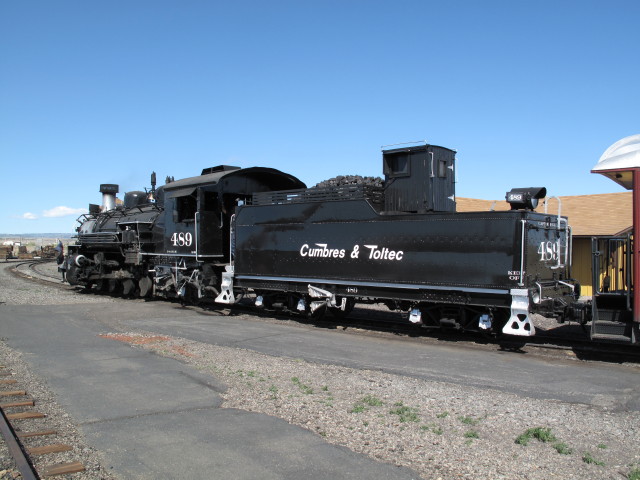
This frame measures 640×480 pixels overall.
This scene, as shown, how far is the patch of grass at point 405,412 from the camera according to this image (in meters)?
5.57

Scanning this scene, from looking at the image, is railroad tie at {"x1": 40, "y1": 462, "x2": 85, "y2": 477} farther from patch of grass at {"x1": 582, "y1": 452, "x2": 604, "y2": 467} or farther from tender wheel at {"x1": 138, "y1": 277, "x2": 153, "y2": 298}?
tender wheel at {"x1": 138, "y1": 277, "x2": 153, "y2": 298}

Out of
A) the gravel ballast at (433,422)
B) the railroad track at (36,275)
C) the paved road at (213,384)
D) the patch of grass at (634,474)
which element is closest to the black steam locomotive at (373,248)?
the paved road at (213,384)

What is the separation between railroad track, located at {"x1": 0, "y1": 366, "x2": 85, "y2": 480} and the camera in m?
4.28

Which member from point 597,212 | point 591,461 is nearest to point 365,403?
point 591,461

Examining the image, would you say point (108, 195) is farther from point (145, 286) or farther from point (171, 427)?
point (171, 427)

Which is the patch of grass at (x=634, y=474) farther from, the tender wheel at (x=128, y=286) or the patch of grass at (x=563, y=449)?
the tender wheel at (x=128, y=286)

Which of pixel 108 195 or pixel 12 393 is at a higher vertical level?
pixel 108 195

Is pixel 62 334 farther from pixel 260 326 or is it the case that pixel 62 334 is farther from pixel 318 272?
pixel 318 272

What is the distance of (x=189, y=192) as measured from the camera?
48.4 feet

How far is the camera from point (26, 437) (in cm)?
503

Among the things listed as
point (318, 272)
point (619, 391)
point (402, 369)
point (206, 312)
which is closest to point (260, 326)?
point (318, 272)

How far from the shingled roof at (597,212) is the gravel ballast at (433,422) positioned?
1255cm

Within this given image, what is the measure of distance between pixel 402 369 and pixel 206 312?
7.80 metres

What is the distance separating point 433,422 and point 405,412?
394mm
